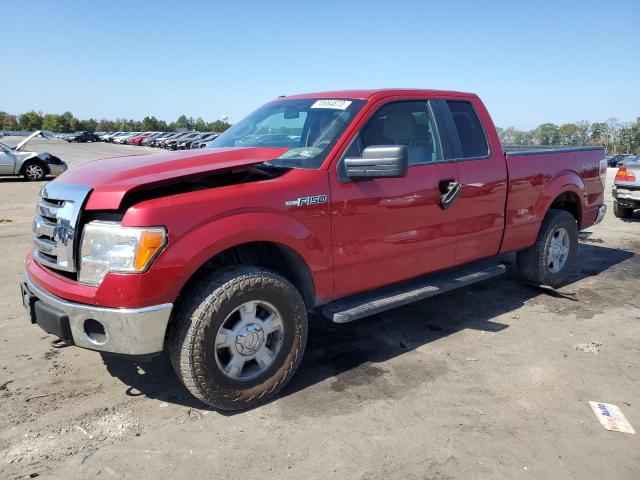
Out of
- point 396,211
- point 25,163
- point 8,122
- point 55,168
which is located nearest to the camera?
point 396,211

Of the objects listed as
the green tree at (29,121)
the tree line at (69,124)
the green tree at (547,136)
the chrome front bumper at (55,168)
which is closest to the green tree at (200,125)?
the tree line at (69,124)

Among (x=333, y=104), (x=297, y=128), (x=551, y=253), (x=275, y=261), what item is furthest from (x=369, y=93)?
(x=551, y=253)

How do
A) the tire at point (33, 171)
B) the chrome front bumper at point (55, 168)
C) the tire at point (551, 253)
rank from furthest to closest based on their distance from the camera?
the chrome front bumper at point (55, 168)
the tire at point (33, 171)
the tire at point (551, 253)

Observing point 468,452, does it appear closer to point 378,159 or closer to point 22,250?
point 378,159

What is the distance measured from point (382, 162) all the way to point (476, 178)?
1456 millimetres

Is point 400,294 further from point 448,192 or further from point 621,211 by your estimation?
point 621,211

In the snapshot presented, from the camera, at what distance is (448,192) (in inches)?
164

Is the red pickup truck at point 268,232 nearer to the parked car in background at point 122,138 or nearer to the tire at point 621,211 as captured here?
the tire at point 621,211

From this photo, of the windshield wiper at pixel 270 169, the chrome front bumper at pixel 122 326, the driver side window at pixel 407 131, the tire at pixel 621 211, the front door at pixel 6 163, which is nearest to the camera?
the chrome front bumper at pixel 122 326

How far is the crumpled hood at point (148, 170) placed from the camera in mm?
2881

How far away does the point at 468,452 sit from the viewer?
2768mm

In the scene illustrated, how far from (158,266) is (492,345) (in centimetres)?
279

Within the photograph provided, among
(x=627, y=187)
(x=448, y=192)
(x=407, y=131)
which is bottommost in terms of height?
A: (x=627, y=187)

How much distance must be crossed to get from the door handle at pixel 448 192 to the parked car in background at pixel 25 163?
51.0ft
